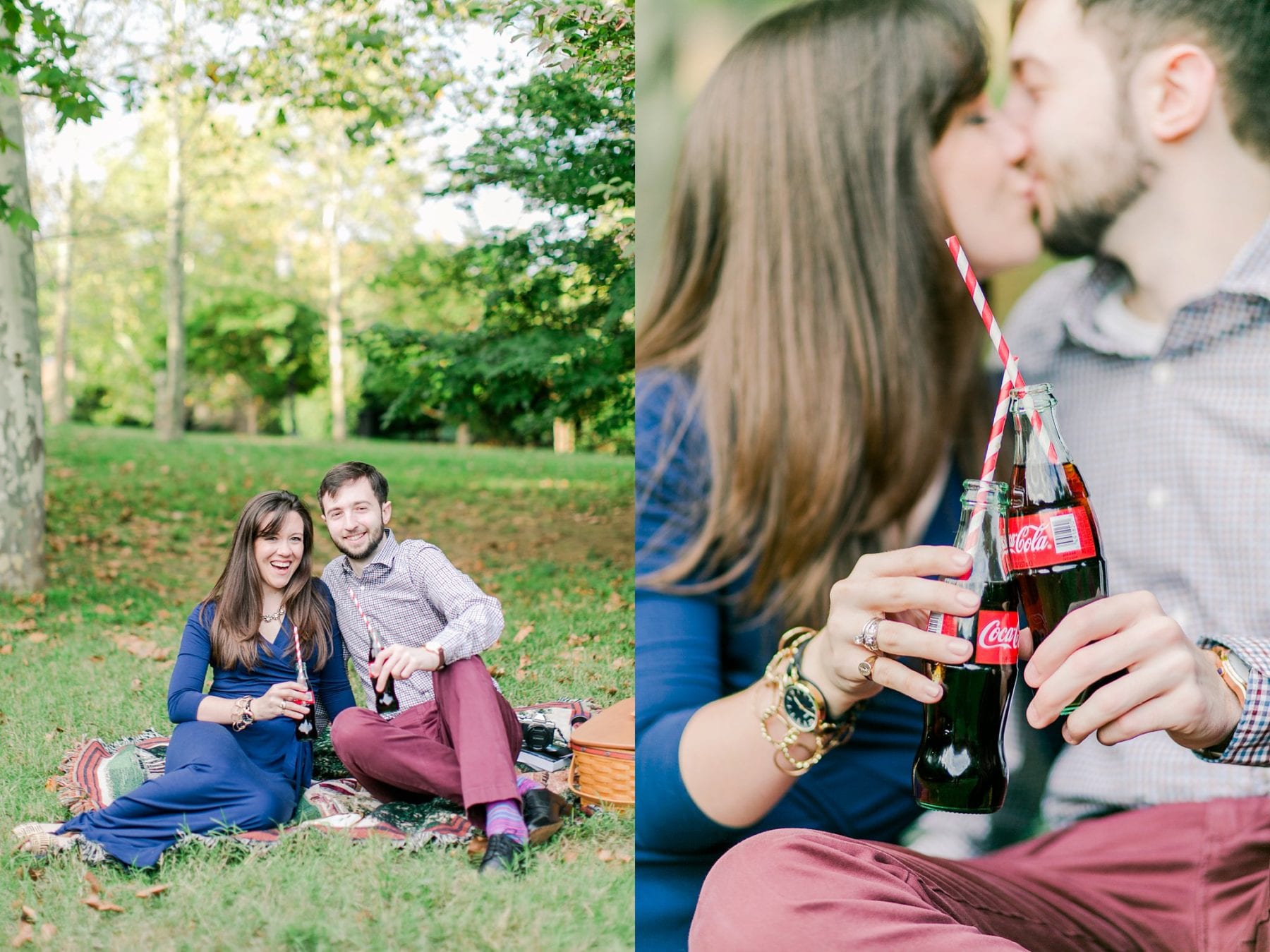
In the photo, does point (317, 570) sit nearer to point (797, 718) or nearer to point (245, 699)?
point (245, 699)

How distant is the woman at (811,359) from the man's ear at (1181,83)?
307mm

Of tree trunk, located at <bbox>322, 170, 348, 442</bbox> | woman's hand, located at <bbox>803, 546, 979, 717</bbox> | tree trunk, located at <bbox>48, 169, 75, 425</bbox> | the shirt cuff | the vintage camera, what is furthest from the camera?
tree trunk, located at <bbox>48, 169, 75, 425</bbox>

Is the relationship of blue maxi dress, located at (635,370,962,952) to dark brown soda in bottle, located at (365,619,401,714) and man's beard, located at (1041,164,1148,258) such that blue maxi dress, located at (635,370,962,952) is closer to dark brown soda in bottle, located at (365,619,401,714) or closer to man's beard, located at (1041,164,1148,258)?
man's beard, located at (1041,164,1148,258)

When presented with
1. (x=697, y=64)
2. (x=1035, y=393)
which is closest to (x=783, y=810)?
(x=1035, y=393)

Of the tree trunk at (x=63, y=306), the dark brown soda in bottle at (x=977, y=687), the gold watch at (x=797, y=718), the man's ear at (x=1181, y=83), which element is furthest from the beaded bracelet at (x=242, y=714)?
the tree trunk at (x=63, y=306)

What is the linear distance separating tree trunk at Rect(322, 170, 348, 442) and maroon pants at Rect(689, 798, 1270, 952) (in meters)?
4.04

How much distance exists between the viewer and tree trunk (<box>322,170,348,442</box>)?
572 centimetres

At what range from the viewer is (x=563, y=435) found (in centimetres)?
514

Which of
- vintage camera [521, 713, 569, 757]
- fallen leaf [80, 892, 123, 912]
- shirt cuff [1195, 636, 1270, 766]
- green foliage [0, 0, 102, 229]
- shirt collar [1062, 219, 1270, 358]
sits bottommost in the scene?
fallen leaf [80, 892, 123, 912]

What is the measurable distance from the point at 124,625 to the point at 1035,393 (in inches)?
155

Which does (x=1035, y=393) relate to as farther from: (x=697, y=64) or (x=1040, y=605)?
(x=697, y=64)

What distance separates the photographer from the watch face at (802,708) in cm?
224

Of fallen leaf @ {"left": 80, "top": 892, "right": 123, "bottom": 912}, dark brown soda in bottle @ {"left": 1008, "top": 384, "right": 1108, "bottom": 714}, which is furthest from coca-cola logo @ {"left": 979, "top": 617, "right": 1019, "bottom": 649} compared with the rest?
fallen leaf @ {"left": 80, "top": 892, "right": 123, "bottom": 912}

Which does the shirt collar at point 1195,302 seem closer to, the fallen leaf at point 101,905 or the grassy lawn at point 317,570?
the grassy lawn at point 317,570
